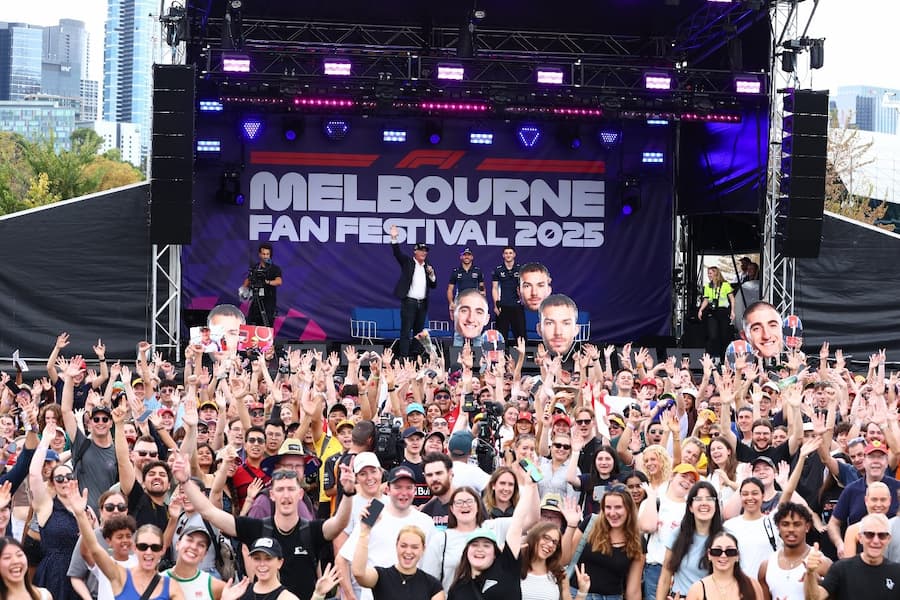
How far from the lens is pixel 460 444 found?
875cm

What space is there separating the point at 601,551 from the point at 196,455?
2.84 metres

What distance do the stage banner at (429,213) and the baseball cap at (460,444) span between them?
1259 centimetres

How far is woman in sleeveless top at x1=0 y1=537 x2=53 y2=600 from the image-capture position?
6.57m

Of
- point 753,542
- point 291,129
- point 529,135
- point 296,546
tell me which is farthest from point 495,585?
point 529,135

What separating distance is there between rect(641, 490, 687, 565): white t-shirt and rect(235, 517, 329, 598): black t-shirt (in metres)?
1.98

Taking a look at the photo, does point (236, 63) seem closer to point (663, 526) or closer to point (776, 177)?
point (776, 177)

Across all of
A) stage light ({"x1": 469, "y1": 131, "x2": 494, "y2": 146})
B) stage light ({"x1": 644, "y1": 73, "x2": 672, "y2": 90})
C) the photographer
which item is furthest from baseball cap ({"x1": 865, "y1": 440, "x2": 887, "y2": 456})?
stage light ({"x1": 469, "y1": 131, "x2": 494, "y2": 146})

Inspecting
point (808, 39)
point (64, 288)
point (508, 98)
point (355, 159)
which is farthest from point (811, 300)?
point (64, 288)

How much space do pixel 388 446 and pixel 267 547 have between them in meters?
2.68

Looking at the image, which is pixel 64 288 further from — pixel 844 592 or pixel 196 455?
pixel 844 592

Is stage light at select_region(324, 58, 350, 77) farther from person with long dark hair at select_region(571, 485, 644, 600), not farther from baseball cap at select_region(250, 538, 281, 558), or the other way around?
baseball cap at select_region(250, 538, 281, 558)

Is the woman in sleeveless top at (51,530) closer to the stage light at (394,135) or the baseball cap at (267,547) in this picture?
the baseball cap at (267,547)

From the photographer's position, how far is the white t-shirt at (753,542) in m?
7.74

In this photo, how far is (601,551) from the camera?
306 inches
